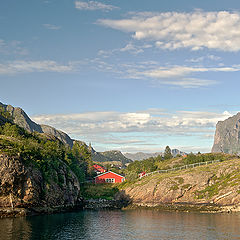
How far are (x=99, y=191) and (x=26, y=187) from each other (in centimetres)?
4595

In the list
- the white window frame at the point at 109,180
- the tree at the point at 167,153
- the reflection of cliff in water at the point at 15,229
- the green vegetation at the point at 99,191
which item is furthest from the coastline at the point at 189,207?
the tree at the point at 167,153

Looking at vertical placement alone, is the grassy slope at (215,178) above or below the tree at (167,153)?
below

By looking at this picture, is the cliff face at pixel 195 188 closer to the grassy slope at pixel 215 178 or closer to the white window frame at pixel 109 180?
the grassy slope at pixel 215 178

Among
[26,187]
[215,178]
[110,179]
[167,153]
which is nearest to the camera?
[26,187]

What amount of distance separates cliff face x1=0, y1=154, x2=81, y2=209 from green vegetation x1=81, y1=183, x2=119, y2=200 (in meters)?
25.5

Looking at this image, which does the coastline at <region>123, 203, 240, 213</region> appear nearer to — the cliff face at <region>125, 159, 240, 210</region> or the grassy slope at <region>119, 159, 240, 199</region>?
the cliff face at <region>125, 159, 240, 210</region>

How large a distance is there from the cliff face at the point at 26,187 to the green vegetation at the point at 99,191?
25515mm

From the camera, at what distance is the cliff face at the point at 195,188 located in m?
84.7

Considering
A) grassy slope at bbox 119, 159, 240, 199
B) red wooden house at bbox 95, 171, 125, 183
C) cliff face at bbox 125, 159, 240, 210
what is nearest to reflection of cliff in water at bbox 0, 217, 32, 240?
cliff face at bbox 125, 159, 240, 210

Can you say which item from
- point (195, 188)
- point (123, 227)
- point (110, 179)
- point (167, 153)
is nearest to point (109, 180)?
point (110, 179)

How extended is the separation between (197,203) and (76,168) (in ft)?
162

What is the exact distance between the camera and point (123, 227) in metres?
60.4

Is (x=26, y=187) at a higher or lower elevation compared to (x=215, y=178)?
lower

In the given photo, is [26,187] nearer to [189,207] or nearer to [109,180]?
[189,207]
